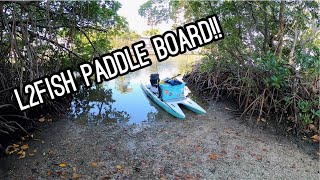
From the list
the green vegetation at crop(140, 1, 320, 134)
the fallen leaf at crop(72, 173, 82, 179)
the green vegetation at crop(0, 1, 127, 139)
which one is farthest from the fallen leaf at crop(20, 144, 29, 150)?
the green vegetation at crop(140, 1, 320, 134)

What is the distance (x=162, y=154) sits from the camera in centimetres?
366

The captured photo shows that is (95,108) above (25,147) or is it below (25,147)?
below

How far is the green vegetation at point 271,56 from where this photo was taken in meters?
4.45

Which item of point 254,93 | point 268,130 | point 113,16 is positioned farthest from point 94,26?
point 268,130

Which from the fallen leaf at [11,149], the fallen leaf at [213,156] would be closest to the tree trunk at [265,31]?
the fallen leaf at [213,156]

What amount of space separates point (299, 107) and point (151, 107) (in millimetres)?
3024

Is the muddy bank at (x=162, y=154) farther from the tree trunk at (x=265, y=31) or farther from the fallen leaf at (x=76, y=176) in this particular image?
the tree trunk at (x=265, y=31)

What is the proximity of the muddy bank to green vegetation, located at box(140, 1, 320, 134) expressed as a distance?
25.9 inches

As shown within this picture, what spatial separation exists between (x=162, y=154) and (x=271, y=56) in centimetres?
274

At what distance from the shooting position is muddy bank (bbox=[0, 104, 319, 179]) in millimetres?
3186

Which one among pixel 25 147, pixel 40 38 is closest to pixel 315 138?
pixel 25 147

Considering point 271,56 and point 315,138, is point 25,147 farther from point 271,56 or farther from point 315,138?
point 315,138

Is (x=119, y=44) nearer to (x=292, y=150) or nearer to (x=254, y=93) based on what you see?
(x=254, y=93)

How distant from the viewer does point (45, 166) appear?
328cm
